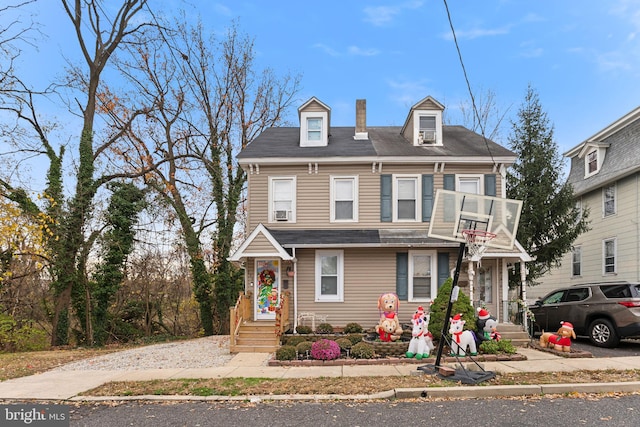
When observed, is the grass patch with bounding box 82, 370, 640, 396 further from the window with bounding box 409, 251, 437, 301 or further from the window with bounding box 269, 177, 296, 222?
the window with bounding box 269, 177, 296, 222

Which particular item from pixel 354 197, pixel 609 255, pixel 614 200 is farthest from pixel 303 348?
pixel 614 200

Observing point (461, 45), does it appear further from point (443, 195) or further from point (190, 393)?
point (190, 393)

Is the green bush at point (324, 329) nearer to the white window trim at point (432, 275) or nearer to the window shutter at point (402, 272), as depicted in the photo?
the window shutter at point (402, 272)

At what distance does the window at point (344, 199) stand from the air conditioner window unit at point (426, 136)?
3110 millimetres

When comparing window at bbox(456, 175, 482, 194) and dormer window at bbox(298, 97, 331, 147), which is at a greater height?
dormer window at bbox(298, 97, 331, 147)

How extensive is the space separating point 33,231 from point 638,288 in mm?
17043

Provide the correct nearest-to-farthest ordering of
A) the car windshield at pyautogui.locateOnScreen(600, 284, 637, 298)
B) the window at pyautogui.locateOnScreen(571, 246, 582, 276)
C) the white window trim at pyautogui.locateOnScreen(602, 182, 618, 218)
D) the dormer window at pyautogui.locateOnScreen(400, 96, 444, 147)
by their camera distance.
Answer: the car windshield at pyautogui.locateOnScreen(600, 284, 637, 298) < the dormer window at pyautogui.locateOnScreen(400, 96, 444, 147) < the white window trim at pyautogui.locateOnScreen(602, 182, 618, 218) < the window at pyautogui.locateOnScreen(571, 246, 582, 276)

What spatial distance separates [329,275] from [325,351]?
4.57m

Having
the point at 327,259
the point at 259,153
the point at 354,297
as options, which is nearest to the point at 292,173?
the point at 259,153

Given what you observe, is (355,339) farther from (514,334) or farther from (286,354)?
(514,334)

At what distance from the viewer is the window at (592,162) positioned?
19.8 meters

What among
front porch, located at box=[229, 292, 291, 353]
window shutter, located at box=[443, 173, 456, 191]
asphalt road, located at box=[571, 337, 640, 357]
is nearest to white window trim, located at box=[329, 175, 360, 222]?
window shutter, located at box=[443, 173, 456, 191]

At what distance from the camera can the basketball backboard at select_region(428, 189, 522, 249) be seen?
862cm

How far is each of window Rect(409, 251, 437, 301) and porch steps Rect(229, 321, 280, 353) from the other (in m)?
4.83
